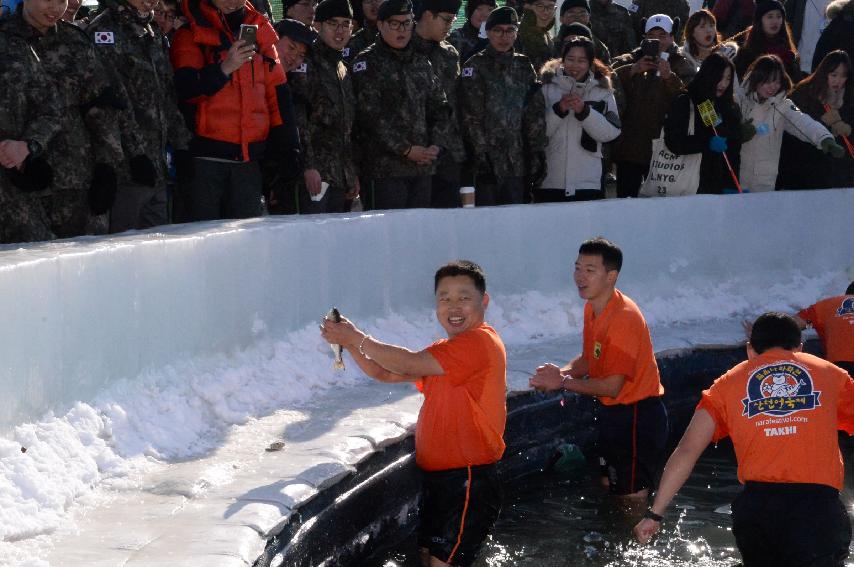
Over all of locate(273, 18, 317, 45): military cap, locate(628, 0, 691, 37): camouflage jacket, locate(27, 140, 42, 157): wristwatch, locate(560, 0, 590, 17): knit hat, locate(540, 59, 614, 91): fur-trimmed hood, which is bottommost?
locate(27, 140, 42, 157): wristwatch

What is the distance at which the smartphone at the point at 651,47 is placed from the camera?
10.8m

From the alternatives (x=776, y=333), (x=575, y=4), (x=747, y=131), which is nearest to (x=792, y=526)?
(x=776, y=333)

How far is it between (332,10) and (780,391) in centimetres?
456

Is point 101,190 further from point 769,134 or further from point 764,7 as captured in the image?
point 764,7

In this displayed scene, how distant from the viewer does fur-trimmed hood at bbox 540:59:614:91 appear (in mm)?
10258

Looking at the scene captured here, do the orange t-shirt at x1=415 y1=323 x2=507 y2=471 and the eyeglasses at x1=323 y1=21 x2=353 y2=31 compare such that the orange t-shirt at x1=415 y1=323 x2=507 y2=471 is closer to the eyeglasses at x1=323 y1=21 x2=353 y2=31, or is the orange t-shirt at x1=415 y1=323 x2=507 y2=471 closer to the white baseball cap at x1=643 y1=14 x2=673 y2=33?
the eyeglasses at x1=323 y1=21 x2=353 y2=31

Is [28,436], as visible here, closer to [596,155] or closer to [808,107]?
[596,155]

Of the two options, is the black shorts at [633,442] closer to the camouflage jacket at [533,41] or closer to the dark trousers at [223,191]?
the dark trousers at [223,191]

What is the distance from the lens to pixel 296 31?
8.49 meters

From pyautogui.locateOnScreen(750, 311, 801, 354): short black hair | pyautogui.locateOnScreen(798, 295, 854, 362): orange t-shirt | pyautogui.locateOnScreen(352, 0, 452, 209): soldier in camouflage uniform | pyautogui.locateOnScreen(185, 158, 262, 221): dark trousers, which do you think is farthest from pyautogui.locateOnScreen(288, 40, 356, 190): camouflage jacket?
pyautogui.locateOnScreen(750, 311, 801, 354): short black hair

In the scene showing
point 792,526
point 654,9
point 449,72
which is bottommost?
point 792,526

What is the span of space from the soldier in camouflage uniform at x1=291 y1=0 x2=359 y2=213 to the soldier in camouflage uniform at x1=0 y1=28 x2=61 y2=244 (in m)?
2.38

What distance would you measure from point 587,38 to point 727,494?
14.5 ft

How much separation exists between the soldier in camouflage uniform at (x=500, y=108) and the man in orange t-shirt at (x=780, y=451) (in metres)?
4.81
